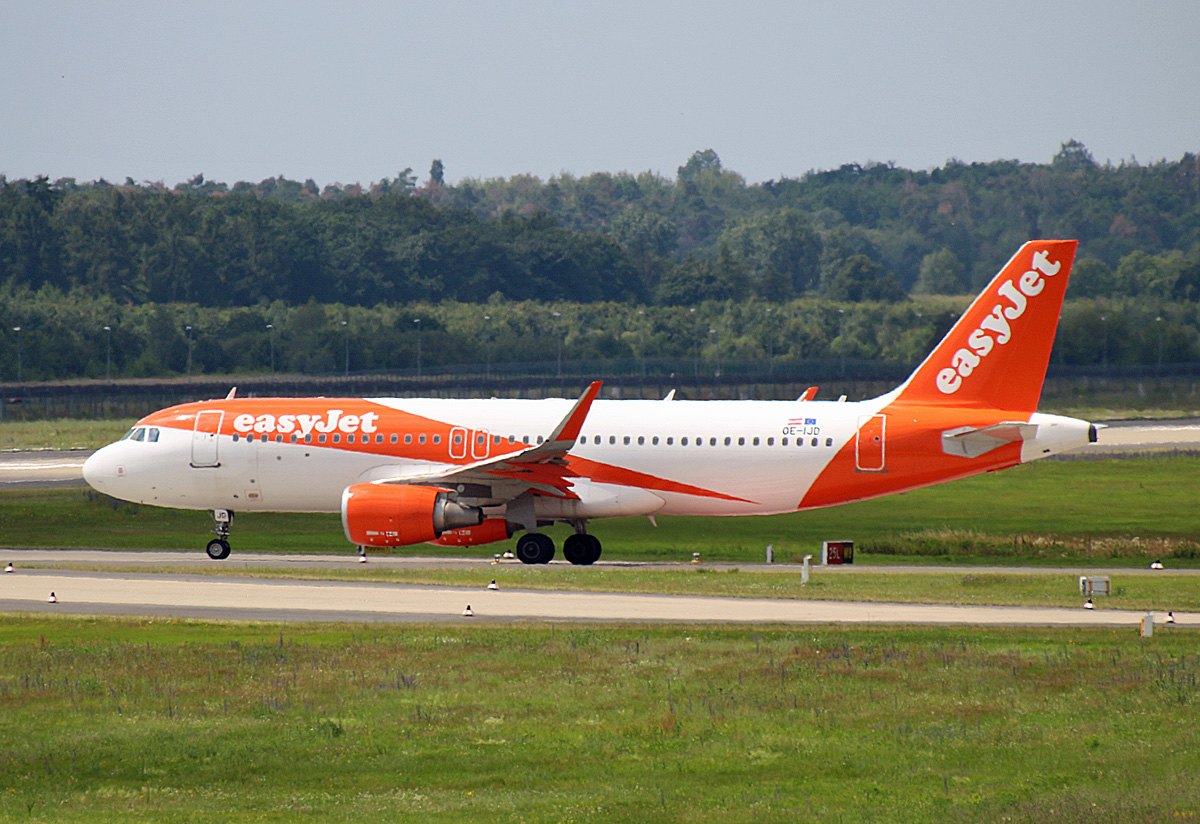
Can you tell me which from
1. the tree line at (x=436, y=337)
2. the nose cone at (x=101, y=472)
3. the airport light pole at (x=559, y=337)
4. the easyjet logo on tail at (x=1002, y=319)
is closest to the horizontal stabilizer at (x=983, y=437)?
the easyjet logo on tail at (x=1002, y=319)

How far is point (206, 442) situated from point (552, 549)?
10.7m

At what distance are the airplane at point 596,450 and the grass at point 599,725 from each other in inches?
443

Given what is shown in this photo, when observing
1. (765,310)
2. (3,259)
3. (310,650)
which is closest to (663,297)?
(765,310)

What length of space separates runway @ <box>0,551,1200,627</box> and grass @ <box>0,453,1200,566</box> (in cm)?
952

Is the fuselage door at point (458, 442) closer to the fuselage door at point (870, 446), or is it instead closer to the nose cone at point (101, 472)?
the nose cone at point (101, 472)

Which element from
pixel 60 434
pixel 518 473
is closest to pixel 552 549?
pixel 518 473

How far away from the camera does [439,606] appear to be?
102 feet

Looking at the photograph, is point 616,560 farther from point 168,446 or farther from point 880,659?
point 880,659

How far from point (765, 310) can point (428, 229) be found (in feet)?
153

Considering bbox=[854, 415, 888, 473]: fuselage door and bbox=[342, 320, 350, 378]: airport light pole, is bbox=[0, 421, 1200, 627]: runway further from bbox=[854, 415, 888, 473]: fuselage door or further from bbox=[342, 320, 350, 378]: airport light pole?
bbox=[342, 320, 350, 378]: airport light pole

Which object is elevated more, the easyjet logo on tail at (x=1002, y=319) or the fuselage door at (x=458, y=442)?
the easyjet logo on tail at (x=1002, y=319)

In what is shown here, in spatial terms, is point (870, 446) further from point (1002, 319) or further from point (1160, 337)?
point (1160, 337)

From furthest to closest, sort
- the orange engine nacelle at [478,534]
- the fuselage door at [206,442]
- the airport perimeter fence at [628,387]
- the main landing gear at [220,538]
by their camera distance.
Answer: the airport perimeter fence at [628,387]
the fuselage door at [206,442]
the main landing gear at [220,538]
the orange engine nacelle at [478,534]

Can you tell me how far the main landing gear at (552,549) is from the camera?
39781 millimetres
